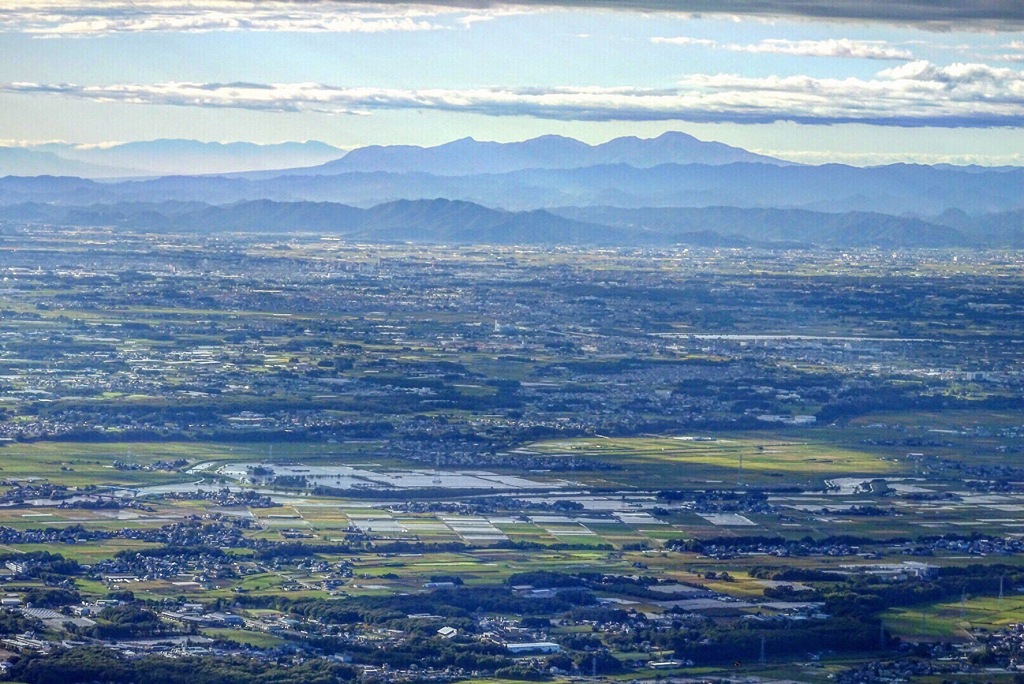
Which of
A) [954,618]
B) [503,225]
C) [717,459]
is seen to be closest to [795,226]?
[503,225]

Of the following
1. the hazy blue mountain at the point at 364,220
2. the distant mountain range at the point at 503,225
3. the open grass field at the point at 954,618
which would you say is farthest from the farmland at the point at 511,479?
the distant mountain range at the point at 503,225

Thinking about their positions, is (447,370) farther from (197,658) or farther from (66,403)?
(197,658)

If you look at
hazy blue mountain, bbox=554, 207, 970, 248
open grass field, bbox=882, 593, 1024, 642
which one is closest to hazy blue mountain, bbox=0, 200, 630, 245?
hazy blue mountain, bbox=554, 207, 970, 248

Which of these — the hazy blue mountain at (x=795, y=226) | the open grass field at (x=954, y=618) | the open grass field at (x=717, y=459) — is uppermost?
the open grass field at (x=954, y=618)

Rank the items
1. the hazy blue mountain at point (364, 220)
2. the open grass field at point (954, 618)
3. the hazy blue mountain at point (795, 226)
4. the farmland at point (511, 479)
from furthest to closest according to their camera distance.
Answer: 1. the hazy blue mountain at point (795, 226)
2. the hazy blue mountain at point (364, 220)
3. the open grass field at point (954, 618)
4. the farmland at point (511, 479)

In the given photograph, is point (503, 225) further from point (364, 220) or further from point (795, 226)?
point (795, 226)

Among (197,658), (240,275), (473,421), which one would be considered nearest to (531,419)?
(473,421)

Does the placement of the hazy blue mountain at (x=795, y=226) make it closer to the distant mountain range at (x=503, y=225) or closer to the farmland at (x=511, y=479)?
the distant mountain range at (x=503, y=225)

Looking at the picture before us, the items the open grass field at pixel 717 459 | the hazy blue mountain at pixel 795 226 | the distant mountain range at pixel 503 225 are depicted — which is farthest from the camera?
the hazy blue mountain at pixel 795 226
